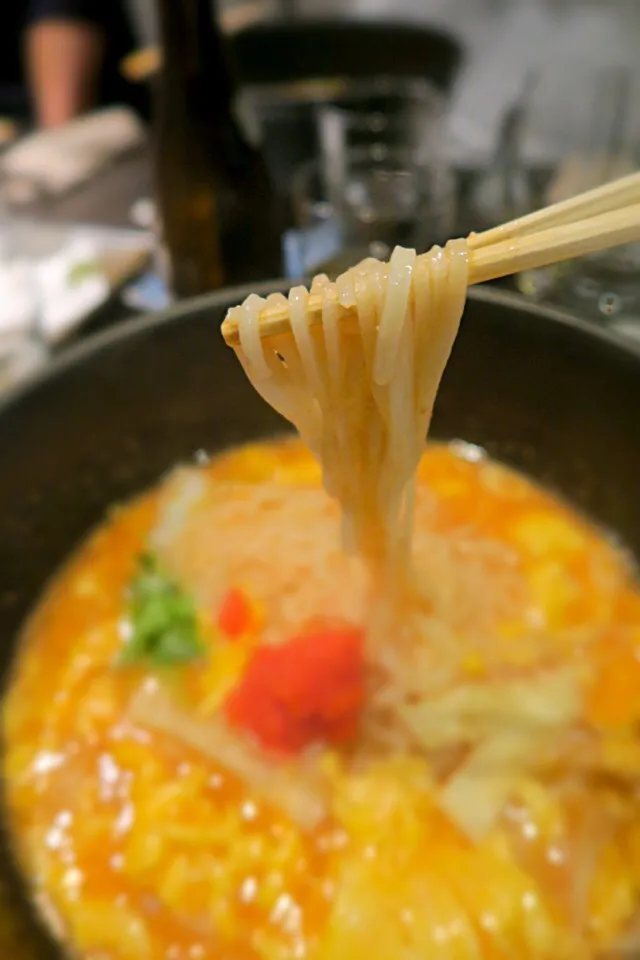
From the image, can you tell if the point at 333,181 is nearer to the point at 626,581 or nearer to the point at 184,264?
the point at 184,264

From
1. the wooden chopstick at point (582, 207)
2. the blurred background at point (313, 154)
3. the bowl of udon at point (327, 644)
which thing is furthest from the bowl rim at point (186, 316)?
the wooden chopstick at point (582, 207)

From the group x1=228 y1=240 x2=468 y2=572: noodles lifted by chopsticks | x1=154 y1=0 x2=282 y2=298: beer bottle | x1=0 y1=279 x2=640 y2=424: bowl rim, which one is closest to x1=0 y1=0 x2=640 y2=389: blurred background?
x1=154 y1=0 x2=282 y2=298: beer bottle

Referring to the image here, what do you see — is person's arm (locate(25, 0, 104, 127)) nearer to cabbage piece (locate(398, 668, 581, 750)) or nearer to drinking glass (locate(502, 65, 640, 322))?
drinking glass (locate(502, 65, 640, 322))

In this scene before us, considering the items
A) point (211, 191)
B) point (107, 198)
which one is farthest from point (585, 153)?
point (107, 198)

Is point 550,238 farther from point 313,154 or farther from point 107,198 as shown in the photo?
point 107,198

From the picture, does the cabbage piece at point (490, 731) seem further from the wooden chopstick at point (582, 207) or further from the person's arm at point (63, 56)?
the person's arm at point (63, 56)

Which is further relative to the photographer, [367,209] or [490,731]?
[367,209]

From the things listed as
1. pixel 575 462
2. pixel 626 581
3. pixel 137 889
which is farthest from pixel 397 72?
pixel 137 889
